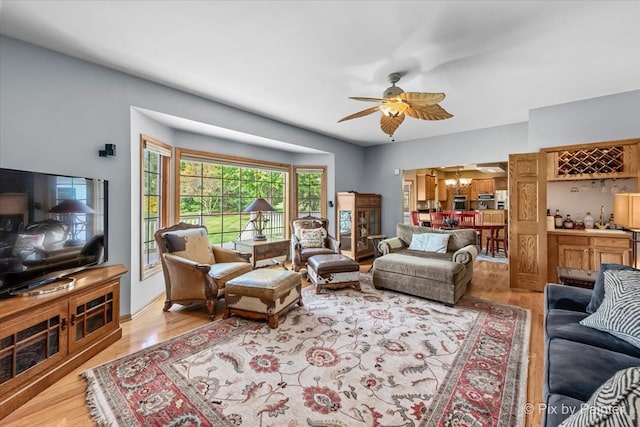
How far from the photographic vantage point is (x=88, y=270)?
8.22ft

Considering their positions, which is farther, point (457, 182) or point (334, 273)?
point (457, 182)

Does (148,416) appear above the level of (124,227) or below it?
below

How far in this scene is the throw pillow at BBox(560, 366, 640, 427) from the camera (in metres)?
0.64

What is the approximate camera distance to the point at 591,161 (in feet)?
12.7

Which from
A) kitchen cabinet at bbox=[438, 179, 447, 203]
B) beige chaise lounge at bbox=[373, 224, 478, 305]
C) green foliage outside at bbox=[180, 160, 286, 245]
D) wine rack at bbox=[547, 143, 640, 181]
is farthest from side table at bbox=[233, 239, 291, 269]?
kitchen cabinet at bbox=[438, 179, 447, 203]

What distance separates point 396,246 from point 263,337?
8.87 ft

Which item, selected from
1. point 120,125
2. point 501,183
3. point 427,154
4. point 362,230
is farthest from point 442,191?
point 120,125

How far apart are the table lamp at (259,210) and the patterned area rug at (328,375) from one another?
1.84 metres

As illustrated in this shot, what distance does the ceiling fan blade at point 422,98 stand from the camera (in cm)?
241

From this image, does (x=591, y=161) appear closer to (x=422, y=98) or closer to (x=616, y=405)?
(x=422, y=98)

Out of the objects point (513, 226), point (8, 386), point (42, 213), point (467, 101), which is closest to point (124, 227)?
point (42, 213)

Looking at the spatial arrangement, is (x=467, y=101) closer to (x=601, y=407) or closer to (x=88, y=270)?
(x=601, y=407)

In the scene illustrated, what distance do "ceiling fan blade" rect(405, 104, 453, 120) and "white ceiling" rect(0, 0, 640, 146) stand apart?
430 millimetres

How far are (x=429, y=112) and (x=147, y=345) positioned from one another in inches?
136
